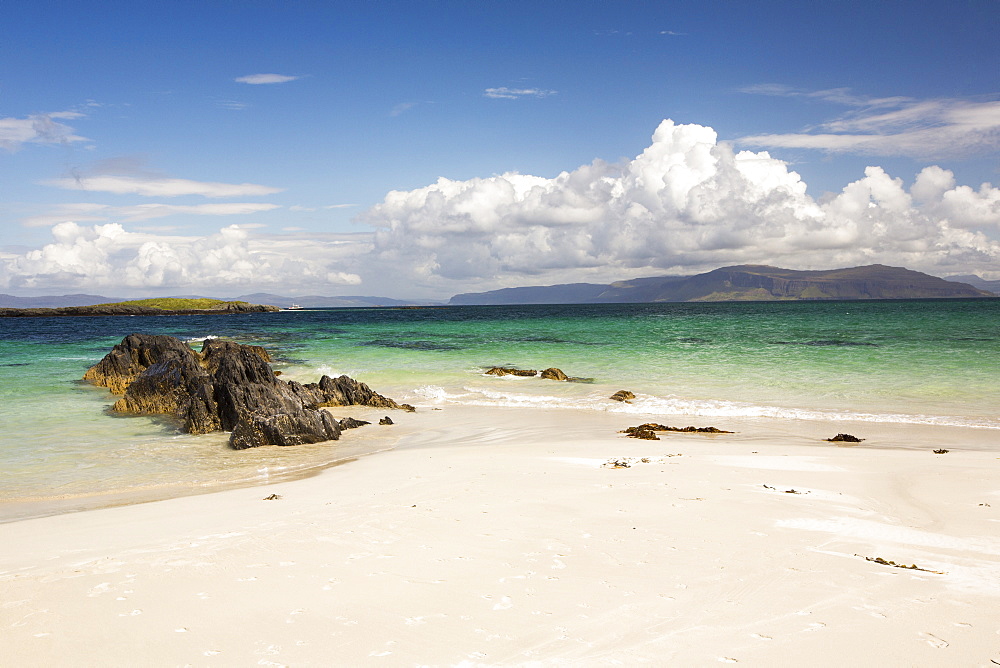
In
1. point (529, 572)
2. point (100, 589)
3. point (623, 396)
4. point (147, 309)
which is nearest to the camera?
A: point (100, 589)

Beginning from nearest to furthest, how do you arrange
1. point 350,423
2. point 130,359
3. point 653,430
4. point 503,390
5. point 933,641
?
point 933,641
point 653,430
point 350,423
point 503,390
point 130,359

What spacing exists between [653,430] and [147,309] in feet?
521

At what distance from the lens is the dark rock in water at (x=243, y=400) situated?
13336 millimetres

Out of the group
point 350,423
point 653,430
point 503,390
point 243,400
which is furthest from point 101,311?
point 653,430

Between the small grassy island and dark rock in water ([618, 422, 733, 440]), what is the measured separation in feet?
496

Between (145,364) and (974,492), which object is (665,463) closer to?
(974,492)

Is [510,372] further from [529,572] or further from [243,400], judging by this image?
[529,572]

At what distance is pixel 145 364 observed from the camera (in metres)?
24.1

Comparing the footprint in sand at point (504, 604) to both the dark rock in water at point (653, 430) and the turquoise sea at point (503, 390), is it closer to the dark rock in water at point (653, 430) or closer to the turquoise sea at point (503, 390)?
the turquoise sea at point (503, 390)

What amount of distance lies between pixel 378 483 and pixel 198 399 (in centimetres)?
883

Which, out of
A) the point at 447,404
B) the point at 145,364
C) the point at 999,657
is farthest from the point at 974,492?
the point at 145,364

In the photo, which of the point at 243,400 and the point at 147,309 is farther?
the point at 147,309

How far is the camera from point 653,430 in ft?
46.9

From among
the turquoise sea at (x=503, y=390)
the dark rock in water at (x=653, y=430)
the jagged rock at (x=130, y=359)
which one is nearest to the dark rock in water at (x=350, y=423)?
the turquoise sea at (x=503, y=390)
